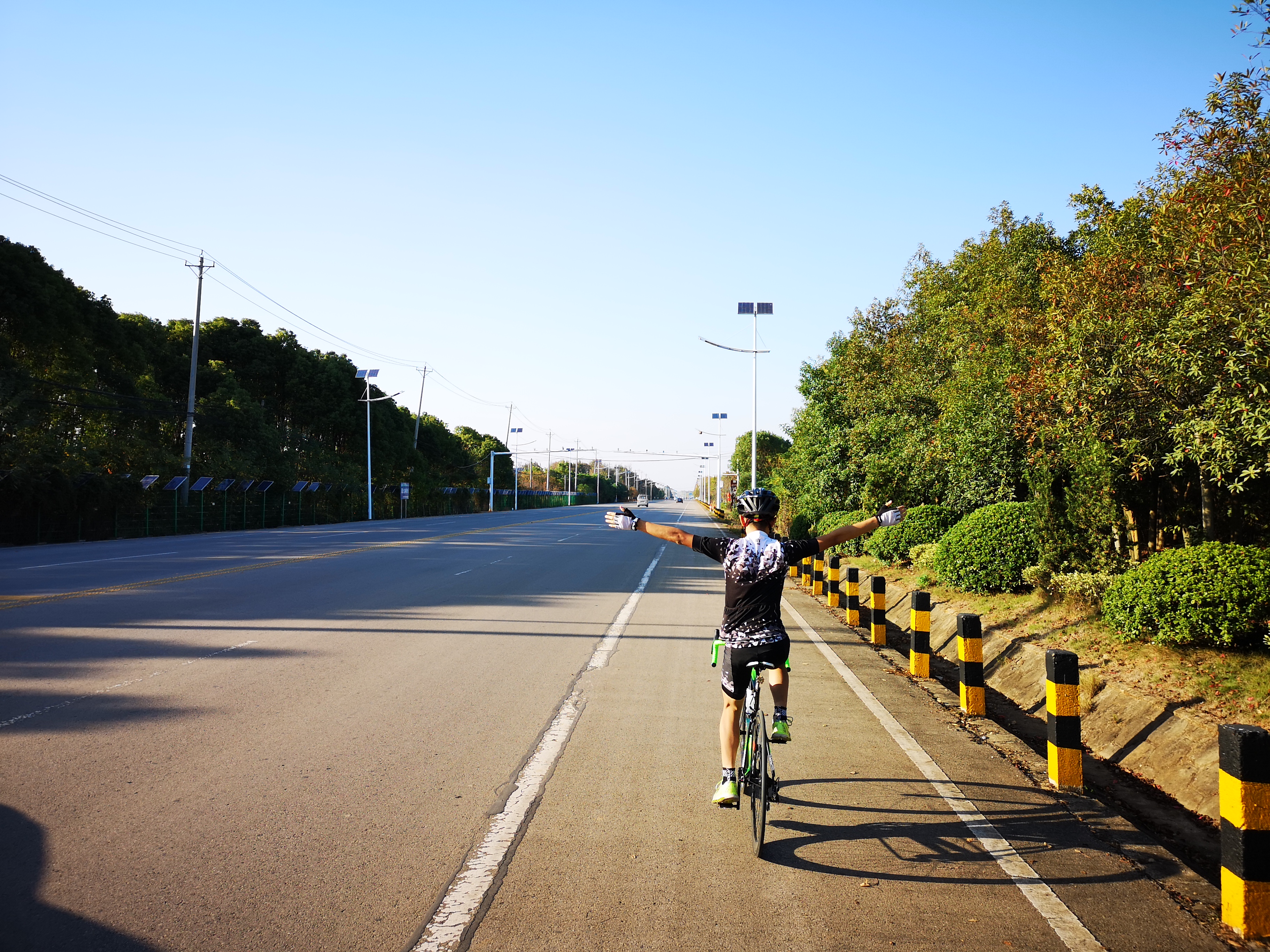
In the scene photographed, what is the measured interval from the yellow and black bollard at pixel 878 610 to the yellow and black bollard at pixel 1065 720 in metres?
4.89

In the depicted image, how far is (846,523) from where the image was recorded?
21.1 metres

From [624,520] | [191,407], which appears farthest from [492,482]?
[624,520]

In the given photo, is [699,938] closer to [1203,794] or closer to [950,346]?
[1203,794]

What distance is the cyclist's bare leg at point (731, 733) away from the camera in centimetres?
481

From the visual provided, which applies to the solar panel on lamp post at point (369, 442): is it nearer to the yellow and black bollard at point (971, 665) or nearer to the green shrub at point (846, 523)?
the green shrub at point (846, 523)

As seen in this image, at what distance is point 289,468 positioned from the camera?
51.1 meters

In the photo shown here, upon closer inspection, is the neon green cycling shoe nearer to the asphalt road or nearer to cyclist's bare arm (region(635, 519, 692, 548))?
the asphalt road

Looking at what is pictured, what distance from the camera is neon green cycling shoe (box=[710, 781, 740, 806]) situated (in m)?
4.76

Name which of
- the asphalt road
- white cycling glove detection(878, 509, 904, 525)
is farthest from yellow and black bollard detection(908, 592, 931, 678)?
white cycling glove detection(878, 509, 904, 525)

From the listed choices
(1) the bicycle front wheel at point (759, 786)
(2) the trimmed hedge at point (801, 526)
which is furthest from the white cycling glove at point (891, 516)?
(2) the trimmed hedge at point (801, 526)

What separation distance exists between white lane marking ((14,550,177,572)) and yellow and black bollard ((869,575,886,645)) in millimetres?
16606

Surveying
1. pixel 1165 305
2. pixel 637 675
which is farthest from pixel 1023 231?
pixel 637 675

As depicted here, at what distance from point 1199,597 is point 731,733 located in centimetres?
539

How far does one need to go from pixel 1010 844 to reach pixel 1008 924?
3.20 ft
